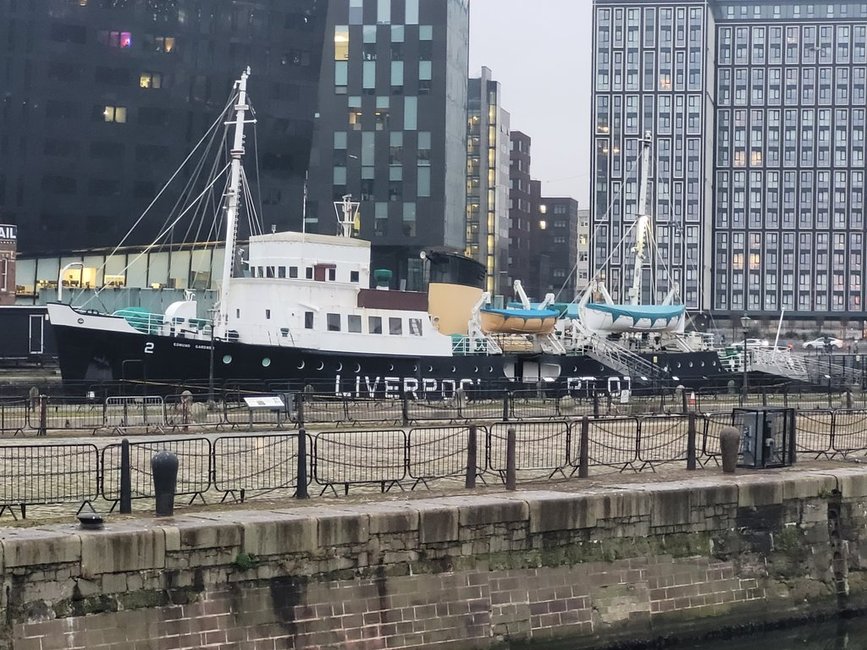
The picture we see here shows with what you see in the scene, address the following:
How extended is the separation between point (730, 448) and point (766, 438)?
111 cm

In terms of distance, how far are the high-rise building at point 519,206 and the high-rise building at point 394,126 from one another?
7902cm

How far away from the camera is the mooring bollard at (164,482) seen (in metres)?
14.0

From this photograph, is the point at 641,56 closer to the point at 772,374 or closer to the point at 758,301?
the point at 758,301

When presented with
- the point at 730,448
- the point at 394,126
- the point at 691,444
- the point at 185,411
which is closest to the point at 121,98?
the point at 394,126

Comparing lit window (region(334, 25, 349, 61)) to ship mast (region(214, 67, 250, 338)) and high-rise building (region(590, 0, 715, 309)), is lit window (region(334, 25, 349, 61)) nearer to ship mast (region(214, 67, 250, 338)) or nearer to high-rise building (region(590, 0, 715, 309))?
ship mast (region(214, 67, 250, 338))

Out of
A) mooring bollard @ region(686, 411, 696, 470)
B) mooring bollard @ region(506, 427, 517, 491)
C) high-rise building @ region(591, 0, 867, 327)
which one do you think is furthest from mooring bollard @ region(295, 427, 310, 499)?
high-rise building @ region(591, 0, 867, 327)

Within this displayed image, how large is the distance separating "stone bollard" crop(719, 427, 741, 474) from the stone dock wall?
39cm

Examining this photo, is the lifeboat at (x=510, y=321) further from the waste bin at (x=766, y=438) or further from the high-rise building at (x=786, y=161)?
the high-rise building at (x=786, y=161)

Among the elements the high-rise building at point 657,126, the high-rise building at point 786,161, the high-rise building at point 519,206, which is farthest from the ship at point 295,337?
the high-rise building at point 519,206

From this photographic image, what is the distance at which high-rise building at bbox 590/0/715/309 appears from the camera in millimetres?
151125

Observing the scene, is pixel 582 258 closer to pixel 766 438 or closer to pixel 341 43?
pixel 341 43

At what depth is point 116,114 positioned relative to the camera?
252 feet

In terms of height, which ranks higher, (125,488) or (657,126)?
(657,126)

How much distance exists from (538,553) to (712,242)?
14829 centimetres
